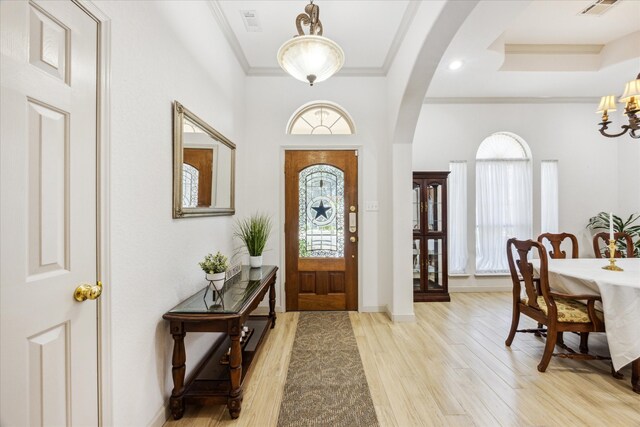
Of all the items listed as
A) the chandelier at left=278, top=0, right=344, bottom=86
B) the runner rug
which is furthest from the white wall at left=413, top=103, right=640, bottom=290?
the chandelier at left=278, top=0, right=344, bottom=86

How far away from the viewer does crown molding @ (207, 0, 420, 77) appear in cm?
263

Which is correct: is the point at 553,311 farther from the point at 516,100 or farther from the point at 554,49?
the point at 516,100

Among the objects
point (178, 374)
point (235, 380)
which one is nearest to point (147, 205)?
point (178, 374)

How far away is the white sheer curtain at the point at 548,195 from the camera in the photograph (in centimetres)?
479

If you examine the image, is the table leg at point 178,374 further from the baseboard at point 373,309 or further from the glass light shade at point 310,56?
the baseboard at point 373,309

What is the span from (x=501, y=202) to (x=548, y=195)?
0.82m

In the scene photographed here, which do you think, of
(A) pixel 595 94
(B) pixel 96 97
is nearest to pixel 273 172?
(B) pixel 96 97

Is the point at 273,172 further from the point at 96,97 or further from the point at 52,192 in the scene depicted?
the point at 52,192

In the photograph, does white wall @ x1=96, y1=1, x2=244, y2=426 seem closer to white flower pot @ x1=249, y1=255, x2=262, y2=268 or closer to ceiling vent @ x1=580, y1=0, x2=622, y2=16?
white flower pot @ x1=249, y1=255, x2=262, y2=268

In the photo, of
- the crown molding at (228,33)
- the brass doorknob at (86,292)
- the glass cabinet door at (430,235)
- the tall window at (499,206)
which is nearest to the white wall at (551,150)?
the tall window at (499,206)

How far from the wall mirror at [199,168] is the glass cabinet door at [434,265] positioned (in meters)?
3.00

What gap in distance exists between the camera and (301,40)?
197 centimetres

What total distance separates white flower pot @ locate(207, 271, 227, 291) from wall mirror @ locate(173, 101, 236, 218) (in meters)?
0.47

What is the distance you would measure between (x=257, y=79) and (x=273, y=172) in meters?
1.27
